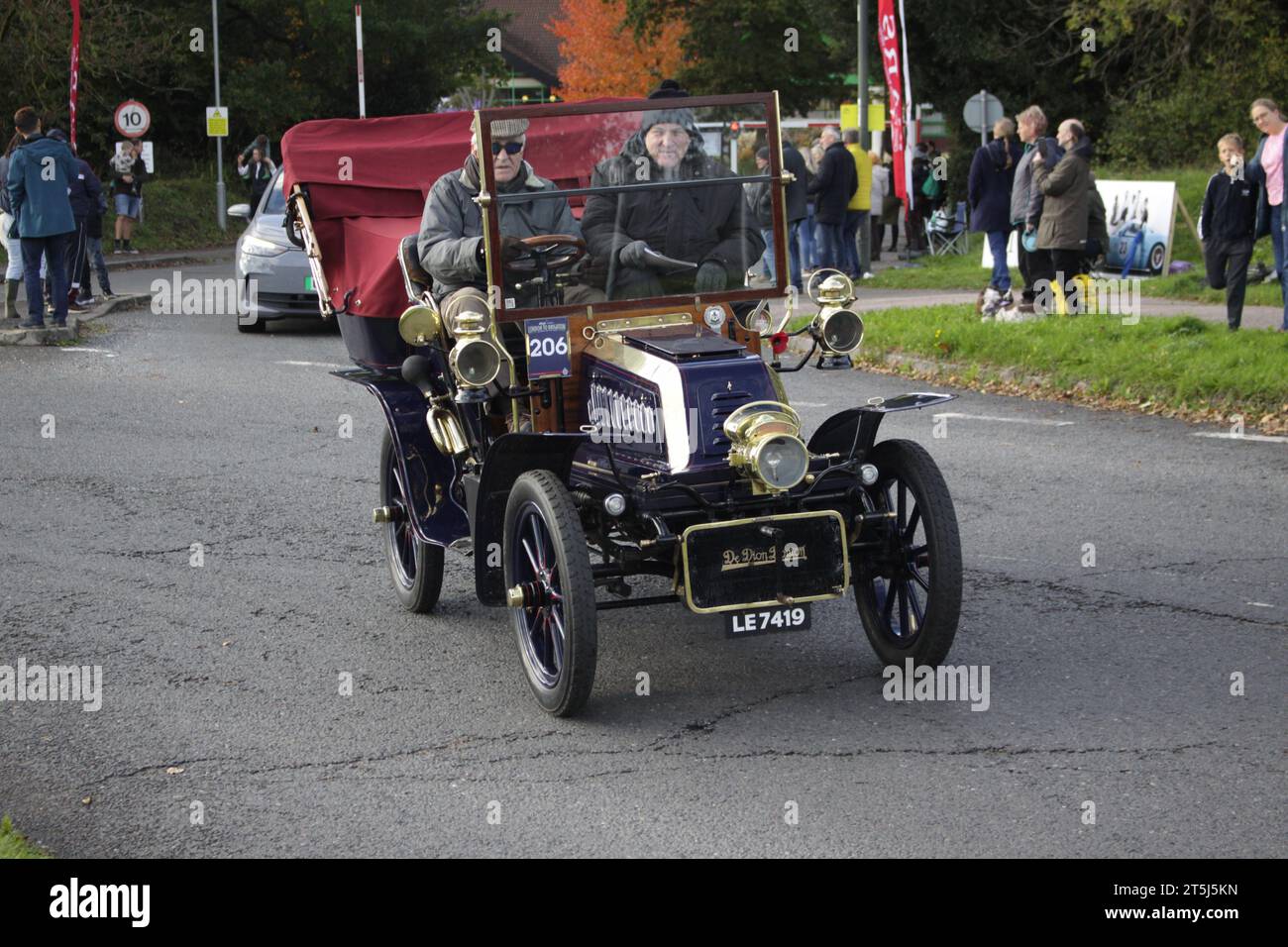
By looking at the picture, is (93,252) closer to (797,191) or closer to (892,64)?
(797,191)

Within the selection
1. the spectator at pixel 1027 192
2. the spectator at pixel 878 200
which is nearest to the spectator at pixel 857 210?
the spectator at pixel 878 200

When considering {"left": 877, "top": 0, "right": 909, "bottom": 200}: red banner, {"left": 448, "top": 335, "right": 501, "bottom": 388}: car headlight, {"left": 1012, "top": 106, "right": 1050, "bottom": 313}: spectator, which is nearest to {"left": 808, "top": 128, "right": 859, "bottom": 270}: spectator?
{"left": 877, "top": 0, "right": 909, "bottom": 200}: red banner

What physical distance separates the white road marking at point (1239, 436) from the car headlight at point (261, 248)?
9.75 metres

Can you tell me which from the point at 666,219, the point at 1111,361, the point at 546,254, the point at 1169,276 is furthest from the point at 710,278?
the point at 1169,276

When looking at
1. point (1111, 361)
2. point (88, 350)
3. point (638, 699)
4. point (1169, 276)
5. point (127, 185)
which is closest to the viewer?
point (638, 699)

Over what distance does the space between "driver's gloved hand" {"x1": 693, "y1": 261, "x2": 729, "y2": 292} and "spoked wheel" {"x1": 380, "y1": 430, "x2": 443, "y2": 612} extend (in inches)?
59.5

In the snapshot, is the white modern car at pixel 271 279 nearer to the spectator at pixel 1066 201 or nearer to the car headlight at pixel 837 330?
the spectator at pixel 1066 201

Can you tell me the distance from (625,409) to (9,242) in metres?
12.6

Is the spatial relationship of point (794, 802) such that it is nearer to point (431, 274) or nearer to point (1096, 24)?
point (431, 274)

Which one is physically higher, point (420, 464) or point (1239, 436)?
point (420, 464)

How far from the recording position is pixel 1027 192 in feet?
50.3

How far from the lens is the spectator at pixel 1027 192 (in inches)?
601
